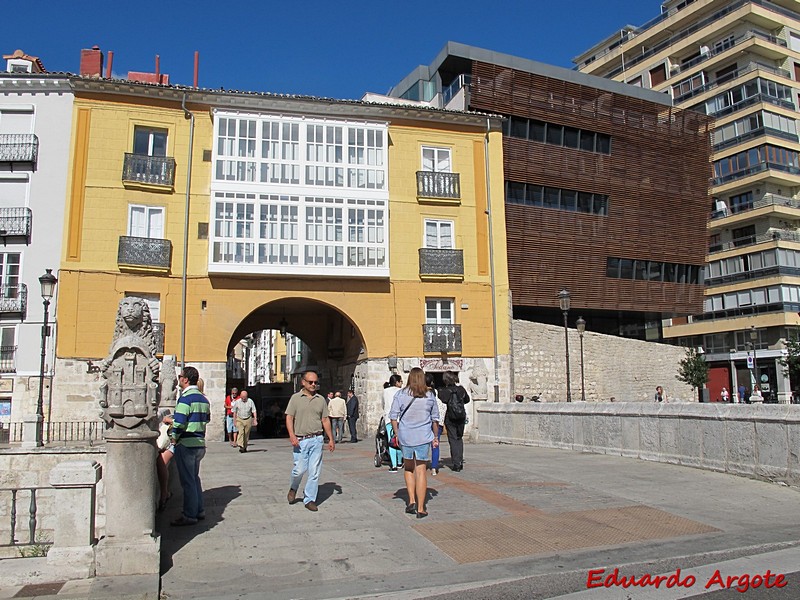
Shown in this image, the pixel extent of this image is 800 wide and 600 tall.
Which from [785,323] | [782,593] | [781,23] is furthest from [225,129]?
[781,23]

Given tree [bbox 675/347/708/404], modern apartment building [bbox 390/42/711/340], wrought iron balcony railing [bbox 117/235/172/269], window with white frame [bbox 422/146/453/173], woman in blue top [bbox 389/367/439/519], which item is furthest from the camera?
tree [bbox 675/347/708/404]

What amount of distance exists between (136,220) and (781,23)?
47.5 meters

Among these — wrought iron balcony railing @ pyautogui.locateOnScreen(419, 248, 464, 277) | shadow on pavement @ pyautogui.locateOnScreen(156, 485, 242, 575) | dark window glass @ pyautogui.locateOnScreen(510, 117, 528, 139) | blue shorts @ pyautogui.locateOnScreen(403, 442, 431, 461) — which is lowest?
shadow on pavement @ pyautogui.locateOnScreen(156, 485, 242, 575)

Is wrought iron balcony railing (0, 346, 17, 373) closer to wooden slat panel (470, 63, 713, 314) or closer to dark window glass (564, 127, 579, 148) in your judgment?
wooden slat panel (470, 63, 713, 314)

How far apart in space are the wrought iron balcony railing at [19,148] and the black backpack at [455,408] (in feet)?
61.4

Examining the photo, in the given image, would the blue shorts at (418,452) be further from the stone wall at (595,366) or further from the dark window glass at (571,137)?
the dark window glass at (571,137)

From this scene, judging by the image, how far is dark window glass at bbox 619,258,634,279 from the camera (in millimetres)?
32031

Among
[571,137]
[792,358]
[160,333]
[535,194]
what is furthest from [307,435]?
[792,358]

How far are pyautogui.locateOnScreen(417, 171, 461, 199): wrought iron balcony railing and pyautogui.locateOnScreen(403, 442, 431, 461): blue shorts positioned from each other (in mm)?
19026

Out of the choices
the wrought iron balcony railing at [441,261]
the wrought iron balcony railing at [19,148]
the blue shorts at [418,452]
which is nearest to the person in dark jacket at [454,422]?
the blue shorts at [418,452]

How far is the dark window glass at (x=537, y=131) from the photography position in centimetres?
3052

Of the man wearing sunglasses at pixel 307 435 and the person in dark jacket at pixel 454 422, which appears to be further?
the person in dark jacket at pixel 454 422

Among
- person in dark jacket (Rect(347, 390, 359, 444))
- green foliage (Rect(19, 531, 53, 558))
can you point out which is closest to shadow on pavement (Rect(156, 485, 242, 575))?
green foliage (Rect(19, 531, 53, 558))

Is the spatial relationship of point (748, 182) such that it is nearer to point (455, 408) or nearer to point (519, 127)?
point (519, 127)
